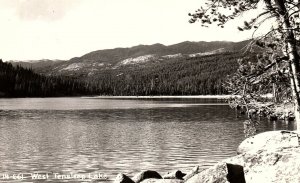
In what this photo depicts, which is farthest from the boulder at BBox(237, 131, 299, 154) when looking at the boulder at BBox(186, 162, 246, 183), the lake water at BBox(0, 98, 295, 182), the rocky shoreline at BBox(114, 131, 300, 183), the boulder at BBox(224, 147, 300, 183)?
the boulder at BBox(224, 147, 300, 183)

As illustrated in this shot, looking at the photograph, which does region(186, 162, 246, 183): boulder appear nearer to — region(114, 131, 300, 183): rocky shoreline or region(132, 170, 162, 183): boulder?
region(114, 131, 300, 183): rocky shoreline

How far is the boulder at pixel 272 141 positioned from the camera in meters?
17.8

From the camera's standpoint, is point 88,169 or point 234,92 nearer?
point 234,92

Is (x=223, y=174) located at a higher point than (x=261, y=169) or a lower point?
lower

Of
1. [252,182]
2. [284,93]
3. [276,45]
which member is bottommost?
[252,182]

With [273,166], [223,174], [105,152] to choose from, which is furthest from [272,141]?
[105,152]

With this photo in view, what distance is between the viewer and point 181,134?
154ft

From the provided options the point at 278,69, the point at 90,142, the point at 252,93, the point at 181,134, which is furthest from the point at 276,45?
the point at 181,134

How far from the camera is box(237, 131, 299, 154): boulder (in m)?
17.8

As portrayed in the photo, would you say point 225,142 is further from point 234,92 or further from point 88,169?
point 234,92

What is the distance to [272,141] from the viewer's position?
1902 cm

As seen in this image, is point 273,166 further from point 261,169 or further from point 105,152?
point 105,152

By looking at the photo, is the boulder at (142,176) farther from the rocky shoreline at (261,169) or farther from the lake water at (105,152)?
the rocky shoreline at (261,169)

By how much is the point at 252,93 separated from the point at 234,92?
0.78 metres
